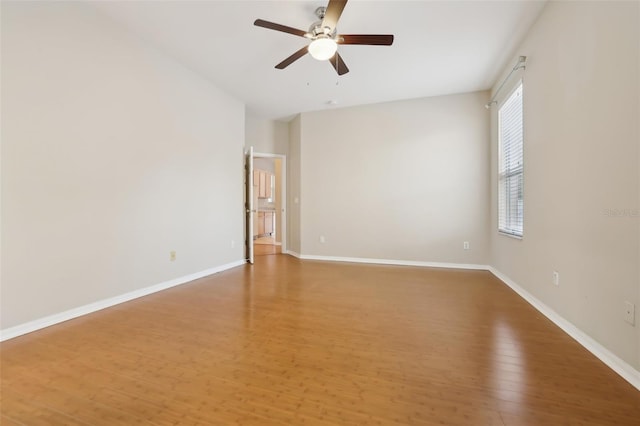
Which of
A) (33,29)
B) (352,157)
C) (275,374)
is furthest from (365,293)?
(33,29)

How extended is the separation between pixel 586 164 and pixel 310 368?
246 centimetres

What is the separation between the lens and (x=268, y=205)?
32.5 feet

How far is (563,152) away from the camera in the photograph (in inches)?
91.6

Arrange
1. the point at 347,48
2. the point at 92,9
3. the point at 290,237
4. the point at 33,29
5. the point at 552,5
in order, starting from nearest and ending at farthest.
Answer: the point at 33,29, the point at 552,5, the point at 92,9, the point at 347,48, the point at 290,237

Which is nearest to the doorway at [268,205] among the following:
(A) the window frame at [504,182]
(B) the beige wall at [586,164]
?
(A) the window frame at [504,182]

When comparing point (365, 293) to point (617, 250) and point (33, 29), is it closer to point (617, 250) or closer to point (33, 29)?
point (617, 250)

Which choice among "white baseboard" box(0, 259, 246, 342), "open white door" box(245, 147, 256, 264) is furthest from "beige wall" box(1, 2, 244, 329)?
Answer: "open white door" box(245, 147, 256, 264)

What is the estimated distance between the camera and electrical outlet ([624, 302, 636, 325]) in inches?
63.0

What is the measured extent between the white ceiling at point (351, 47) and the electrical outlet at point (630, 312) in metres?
2.67

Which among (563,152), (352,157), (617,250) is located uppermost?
(352,157)

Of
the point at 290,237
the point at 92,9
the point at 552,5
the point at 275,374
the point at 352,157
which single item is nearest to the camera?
the point at 275,374

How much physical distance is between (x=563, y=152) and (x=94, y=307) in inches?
180

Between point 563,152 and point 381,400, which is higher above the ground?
point 563,152

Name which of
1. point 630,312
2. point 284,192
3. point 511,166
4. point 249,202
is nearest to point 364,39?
point 511,166
